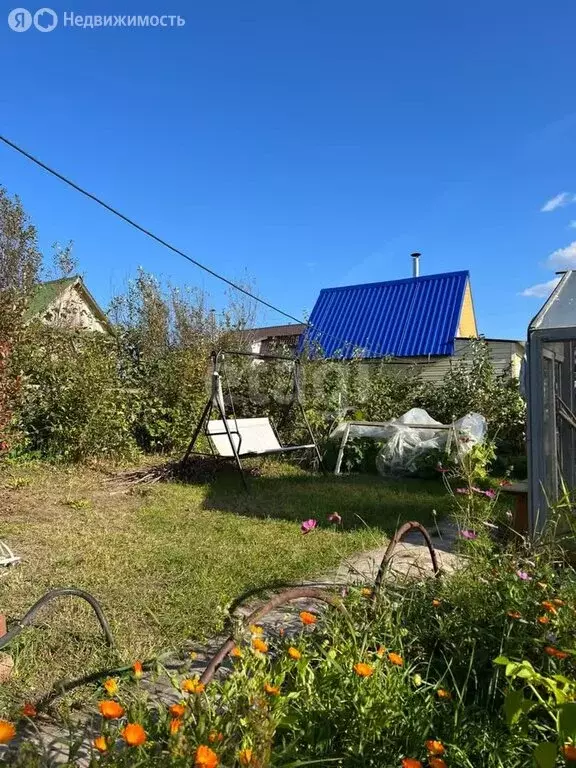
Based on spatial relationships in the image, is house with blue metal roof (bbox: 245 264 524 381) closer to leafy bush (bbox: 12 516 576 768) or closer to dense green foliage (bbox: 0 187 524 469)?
dense green foliage (bbox: 0 187 524 469)

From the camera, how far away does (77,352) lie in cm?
790

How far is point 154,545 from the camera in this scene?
162 inches

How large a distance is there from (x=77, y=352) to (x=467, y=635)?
7210 millimetres

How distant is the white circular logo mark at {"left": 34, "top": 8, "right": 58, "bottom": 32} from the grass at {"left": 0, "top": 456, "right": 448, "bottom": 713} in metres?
5.01

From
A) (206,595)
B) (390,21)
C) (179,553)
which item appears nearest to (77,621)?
(206,595)

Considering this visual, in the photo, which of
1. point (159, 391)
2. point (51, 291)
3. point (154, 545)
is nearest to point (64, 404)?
point (159, 391)

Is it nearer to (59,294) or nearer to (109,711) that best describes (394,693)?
(109,711)

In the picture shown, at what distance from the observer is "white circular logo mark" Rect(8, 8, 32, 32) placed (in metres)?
5.95

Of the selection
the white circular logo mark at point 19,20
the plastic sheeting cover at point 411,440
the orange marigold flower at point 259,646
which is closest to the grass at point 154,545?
the orange marigold flower at point 259,646

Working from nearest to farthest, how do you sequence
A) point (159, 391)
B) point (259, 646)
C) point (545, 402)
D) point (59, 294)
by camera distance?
point (259, 646) < point (545, 402) < point (159, 391) < point (59, 294)

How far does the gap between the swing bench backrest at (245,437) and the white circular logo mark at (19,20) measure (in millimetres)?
4892

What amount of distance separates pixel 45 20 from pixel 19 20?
10.7 inches

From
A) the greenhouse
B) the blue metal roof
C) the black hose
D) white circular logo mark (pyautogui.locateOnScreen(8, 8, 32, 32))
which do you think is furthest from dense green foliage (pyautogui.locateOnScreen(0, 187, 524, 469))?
the greenhouse

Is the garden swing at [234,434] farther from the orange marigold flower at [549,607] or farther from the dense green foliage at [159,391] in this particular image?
the orange marigold flower at [549,607]
